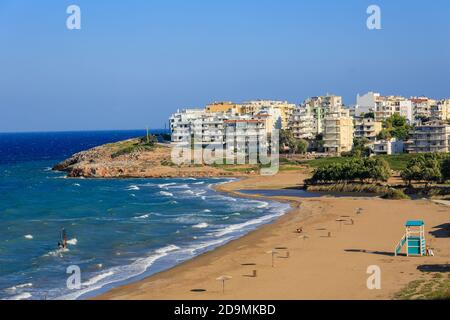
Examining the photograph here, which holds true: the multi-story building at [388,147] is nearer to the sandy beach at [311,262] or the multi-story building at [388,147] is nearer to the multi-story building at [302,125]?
the multi-story building at [302,125]

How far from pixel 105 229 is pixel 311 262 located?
60.8 feet

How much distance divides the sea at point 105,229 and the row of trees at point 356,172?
10.7 m

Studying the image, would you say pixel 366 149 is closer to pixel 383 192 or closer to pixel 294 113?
pixel 294 113

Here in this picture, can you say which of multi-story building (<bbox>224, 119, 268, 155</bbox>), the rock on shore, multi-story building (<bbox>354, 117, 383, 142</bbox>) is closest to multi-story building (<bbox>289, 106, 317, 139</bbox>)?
multi-story building (<bbox>354, 117, 383, 142</bbox>)

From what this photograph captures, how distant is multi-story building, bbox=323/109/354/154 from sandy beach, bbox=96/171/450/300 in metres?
50.9

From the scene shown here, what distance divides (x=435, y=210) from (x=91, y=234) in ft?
81.1

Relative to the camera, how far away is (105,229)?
48.0 meters

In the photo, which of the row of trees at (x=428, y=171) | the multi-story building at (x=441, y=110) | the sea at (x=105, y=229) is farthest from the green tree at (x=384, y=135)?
the row of trees at (x=428, y=171)

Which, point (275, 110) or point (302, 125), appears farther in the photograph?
point (275, 110)

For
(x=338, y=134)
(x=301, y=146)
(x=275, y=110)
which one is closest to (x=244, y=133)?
(x=301, y=146)

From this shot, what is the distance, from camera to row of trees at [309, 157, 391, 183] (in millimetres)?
69188

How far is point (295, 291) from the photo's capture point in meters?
27.9

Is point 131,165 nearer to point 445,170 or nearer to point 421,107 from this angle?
point 445,170
